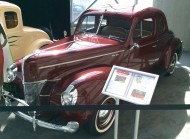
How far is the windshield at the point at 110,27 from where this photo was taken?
4378 mm

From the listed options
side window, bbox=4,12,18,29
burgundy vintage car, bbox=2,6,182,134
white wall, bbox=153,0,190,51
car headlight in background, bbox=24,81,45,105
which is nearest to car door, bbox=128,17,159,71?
burgundy vintage car, bbox=2,6,182,134

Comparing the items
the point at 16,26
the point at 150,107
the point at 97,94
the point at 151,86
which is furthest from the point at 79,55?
the point at 16,26

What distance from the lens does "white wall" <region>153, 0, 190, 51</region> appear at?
8.45 meters

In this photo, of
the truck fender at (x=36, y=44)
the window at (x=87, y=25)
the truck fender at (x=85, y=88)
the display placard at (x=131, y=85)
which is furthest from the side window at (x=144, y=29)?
the truck fender at (x=36, y=44)

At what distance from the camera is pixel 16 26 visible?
5793 millimetres

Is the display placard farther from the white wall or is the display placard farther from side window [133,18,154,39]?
the white wall

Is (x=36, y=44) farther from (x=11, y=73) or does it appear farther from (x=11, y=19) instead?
(x=11, y=73)

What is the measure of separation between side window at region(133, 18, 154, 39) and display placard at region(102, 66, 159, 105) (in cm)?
176

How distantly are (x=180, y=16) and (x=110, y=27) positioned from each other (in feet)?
16.5

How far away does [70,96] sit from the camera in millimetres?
3158

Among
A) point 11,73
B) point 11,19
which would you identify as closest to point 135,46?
point 11,73

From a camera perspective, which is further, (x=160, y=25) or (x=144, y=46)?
(x=160, y=25)

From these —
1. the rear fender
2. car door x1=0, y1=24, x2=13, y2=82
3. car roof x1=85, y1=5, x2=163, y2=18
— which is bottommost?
the rear fender

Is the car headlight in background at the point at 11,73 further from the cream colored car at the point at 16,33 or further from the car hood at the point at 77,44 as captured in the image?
the cream colored car at the point at 16,33
